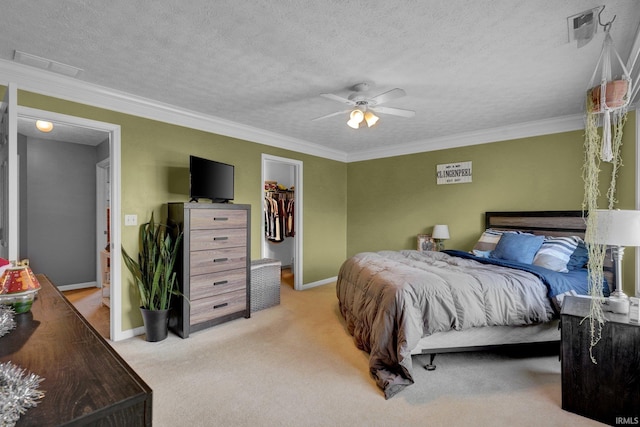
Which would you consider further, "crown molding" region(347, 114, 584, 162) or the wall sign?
the wall sign

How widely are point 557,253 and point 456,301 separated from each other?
1647 mm

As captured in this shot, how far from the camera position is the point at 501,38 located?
2.04 m

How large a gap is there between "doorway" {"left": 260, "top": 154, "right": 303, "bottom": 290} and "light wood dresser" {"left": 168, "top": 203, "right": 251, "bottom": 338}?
0.85 meters

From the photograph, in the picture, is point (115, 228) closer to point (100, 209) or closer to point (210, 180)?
point (210, 180)

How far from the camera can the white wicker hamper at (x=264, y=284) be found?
12.7ft

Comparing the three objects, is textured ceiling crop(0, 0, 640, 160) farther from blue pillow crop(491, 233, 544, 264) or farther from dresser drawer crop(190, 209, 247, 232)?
blue pillow crop(491, 233, 544, 264)

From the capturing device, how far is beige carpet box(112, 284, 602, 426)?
1.92 m

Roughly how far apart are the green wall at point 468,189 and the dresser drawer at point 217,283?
2705 millimetres

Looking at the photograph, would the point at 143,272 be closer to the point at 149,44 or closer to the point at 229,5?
the point at 149,44

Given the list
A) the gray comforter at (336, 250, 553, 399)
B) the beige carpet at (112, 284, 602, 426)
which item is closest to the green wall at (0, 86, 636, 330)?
the beige carpet at (112, 284, 602, 426)

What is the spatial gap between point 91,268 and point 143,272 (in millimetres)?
2798

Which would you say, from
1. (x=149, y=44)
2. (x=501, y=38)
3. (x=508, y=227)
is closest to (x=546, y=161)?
(x=508, y=227)

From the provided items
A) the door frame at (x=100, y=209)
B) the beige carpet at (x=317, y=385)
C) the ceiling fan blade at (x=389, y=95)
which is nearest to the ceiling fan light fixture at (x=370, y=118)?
the ceiling fan blade at (x=389, y=95)

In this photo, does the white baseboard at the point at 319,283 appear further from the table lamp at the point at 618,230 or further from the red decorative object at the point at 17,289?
the red decorative object at the point at 17,289
